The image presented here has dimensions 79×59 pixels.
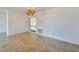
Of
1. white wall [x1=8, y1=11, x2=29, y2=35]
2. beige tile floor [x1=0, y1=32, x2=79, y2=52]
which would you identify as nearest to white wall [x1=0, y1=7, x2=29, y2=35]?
white wall [x1=8, y1=11, x2=29, y2=35]

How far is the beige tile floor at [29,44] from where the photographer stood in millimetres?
2326

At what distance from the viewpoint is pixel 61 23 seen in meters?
2.34

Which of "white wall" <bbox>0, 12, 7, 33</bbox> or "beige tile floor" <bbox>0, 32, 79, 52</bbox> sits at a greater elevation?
"white wall" <bbox>0, 12, 7, 33</bbox>

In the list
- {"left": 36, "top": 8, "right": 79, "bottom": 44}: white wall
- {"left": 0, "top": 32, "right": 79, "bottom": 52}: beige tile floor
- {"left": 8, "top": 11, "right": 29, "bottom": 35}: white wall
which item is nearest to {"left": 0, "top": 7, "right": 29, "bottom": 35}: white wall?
{"left": 8, "top": 11, "right": 29, "bottom": 35}: white wall

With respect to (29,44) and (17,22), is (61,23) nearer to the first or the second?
(29,44)

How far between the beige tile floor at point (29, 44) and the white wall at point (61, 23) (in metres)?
0.15

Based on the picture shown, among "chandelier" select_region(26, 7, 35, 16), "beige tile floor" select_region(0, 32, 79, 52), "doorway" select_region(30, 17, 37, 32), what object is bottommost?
"beige tile floor" select_region(0, 32, 79, 52)

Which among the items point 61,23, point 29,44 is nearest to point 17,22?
point 29,44

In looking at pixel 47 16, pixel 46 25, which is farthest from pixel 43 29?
pixel 47 16

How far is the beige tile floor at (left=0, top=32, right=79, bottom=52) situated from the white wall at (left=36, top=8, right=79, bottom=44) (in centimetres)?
15

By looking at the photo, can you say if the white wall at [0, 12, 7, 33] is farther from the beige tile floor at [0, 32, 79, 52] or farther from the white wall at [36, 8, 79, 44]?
the white wall at [36, 8, 79, 44]

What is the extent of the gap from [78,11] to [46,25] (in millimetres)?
678

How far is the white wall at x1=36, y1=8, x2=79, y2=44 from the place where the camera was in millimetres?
2285

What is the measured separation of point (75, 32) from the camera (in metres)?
2.29
